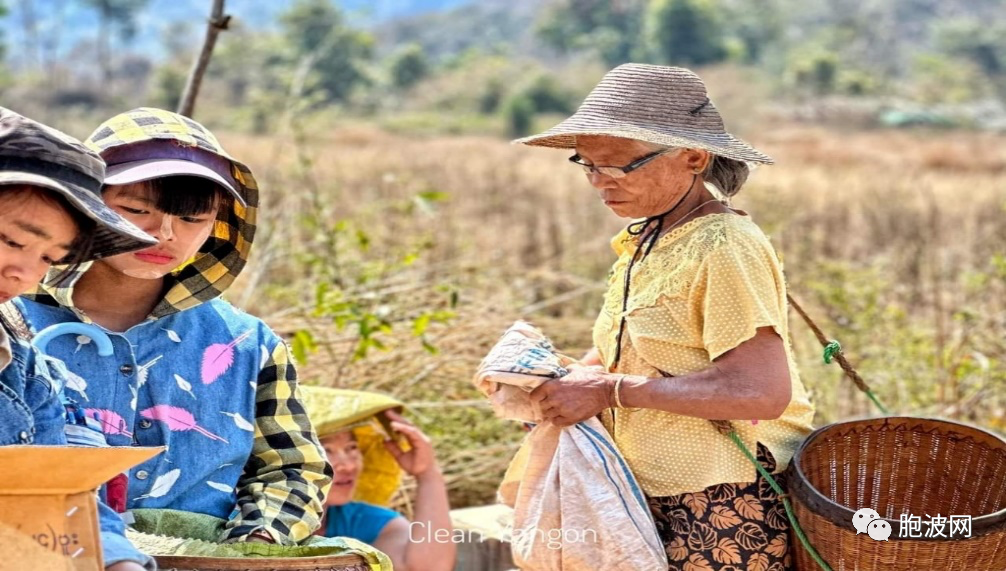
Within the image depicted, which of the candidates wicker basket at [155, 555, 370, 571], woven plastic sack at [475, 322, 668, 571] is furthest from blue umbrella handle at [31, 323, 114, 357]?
woven plastic sack at [475, 322, 668, 571]

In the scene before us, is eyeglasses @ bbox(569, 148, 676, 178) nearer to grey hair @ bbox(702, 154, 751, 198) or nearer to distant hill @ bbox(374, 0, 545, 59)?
grey hair @ bbox(702, 154, 751, 198)

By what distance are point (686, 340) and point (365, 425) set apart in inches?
50.4

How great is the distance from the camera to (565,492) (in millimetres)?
2438

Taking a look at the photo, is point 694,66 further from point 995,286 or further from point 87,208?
point 87,208

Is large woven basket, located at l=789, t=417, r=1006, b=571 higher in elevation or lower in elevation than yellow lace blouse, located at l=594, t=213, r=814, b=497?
lower

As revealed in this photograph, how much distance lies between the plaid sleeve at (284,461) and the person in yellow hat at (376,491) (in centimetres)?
87

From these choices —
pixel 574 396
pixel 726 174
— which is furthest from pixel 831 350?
pixel 574 396

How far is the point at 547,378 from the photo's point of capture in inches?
97.7

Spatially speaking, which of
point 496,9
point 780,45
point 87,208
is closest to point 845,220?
point 87,208

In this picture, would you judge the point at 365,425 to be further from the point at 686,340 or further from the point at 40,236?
the point at 40,236

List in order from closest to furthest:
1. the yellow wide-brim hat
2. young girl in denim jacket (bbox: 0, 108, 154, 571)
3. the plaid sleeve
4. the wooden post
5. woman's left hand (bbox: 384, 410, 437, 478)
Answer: young girl in denim jacket (bbox: 0, 108, 154, 571), the plaid sleeve, the yellow wide-brim hat, woman's left hand (bbox: 384, 410, 437, 478), the wooden post

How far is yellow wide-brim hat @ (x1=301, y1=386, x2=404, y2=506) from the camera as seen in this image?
10.7ft

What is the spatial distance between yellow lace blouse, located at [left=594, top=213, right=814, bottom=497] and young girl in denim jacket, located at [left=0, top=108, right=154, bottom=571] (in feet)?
3.57

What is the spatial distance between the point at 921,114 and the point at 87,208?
43.2m
